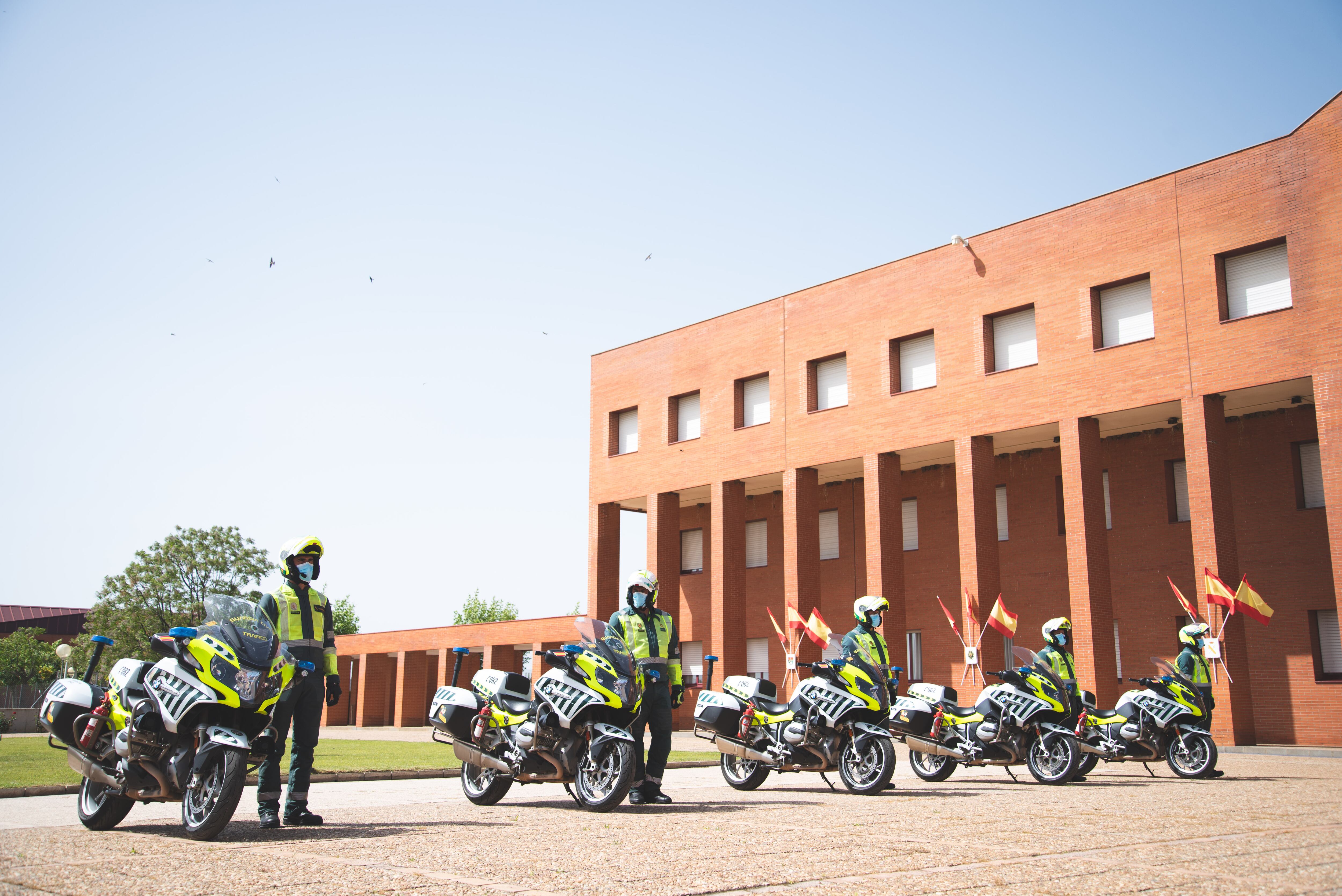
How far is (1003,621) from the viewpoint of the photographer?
24.2 metres

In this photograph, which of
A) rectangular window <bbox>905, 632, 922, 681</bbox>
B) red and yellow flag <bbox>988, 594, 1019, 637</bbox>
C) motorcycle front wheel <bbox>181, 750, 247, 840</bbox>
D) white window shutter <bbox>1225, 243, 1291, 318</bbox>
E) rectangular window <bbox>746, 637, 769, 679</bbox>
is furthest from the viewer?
rectangular window <bbox>746, 637, 769, 679</bbox>

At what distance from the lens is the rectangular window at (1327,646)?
23.0 m

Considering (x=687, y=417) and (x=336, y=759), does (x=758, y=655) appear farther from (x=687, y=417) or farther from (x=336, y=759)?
(x=336, y=759)

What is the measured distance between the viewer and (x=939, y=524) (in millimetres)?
30797

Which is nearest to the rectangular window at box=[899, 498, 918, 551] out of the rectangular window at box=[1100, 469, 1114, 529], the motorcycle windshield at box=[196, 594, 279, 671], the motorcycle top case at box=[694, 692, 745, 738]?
the rectangular window at box=[1100, 469, 1114, 529]

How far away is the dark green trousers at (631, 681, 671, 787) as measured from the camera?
8945 mm

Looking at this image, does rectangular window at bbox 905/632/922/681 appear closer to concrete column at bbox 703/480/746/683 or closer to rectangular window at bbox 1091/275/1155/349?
concrete column at bbox 703/480/746/683

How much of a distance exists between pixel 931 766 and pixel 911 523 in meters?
20.0

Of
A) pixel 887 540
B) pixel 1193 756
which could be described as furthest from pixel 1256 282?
pixel 1193 756

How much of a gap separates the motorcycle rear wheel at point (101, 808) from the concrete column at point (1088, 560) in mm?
20875

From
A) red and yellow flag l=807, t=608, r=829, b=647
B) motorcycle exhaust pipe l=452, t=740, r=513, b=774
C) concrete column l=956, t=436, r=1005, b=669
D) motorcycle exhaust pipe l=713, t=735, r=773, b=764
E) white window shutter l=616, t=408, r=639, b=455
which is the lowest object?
motorcycle exhaust pipe l=713, t=735, r=773, b=764

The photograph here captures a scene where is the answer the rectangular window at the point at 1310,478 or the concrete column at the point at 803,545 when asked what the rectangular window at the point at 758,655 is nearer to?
the concrete column at the point at 803,545

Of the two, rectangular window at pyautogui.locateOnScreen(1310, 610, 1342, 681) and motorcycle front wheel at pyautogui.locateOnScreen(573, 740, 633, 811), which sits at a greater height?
rectangular window at pyautogui.locateOnScreen(1310, 610, 1342, 681)

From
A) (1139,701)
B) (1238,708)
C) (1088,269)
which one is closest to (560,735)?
(1139,701)
